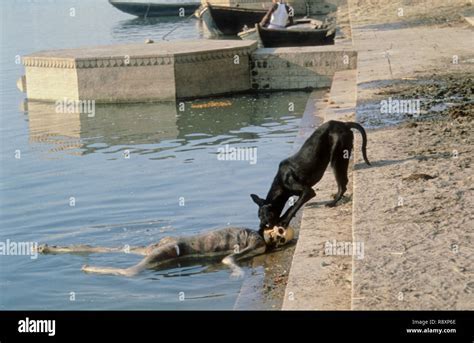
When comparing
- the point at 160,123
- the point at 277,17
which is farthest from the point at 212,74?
the point at 277,17

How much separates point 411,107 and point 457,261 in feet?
20.2

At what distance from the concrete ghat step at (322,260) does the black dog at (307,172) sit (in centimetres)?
20

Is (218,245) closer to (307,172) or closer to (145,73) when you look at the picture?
(307,172)

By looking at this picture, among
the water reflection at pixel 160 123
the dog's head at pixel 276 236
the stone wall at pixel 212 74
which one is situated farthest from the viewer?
the stone wall at pixel 212 74

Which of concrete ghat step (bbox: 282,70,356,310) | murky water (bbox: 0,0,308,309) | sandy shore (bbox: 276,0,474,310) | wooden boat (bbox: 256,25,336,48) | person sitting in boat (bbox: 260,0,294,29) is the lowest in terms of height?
murky water (bbox: 0,0,308,309)

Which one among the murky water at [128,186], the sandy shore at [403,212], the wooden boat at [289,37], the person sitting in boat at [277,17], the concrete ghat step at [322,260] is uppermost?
the person sitting in boat at [277,17]

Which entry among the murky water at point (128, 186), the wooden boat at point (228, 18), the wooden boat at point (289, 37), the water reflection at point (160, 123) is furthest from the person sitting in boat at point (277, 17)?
the wooden boat at point (228, 18)

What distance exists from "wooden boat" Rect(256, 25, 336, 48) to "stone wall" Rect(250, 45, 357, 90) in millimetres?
3072

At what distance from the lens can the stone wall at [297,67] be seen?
746 inches

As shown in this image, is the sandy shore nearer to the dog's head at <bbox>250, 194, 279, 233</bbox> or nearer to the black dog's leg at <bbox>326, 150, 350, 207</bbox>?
the black dog's leg at <bbox>326, 150, 350, 207</bbox>

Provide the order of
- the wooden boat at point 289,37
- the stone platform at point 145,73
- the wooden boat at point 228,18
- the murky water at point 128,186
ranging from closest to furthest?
the murky water at point 128,186, the stone platform at point 145,73, the wooden boat at point 289,37, the wooden boat at point 228,18

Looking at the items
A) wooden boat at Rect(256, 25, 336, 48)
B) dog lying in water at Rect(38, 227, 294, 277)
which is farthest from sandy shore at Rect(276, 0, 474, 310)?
wooden boat at Rect(256, 25, 336, 48)

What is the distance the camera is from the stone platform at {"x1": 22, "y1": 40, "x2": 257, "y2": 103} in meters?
18.0

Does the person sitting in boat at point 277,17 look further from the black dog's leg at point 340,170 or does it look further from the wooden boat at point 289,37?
the black dog's leg at point 340,170
